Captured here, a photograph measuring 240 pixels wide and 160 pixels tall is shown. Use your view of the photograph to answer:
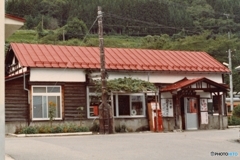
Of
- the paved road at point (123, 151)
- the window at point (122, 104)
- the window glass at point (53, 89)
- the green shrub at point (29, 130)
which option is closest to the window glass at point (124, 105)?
the window at point (122, 104)

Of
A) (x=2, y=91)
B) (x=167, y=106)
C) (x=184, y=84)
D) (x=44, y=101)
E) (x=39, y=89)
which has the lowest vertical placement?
(x=167, y=106)

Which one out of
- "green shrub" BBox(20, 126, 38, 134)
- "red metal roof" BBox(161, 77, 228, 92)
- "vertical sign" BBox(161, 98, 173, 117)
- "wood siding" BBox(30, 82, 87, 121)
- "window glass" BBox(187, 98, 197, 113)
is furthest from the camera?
"window glass" BBox(187, 98, 197, 113)

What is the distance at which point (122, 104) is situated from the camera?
2539 cm

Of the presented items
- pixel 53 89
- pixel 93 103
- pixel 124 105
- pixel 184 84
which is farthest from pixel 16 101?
pixel 184 84

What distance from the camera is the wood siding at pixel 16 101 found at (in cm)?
2298

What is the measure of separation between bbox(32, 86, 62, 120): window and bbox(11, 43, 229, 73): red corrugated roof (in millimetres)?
1272

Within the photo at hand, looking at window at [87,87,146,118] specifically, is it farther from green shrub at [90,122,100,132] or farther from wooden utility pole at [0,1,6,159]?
wooden utility pole at [0,1,6,159]

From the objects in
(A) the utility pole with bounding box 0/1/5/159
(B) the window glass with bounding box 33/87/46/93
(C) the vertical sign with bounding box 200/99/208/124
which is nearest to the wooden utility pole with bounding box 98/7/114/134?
(B) the window glass with bounding box 33/87/46/93

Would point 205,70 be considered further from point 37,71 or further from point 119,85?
point 37,71

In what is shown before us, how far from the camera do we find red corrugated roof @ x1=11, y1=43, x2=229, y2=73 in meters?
24.2

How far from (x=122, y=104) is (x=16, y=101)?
5.92 metres

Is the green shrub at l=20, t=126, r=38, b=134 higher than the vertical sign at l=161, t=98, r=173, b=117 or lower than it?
lower

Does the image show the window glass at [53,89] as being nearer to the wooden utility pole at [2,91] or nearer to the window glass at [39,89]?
the window glass at [39,89]

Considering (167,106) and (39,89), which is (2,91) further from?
(167,106)
